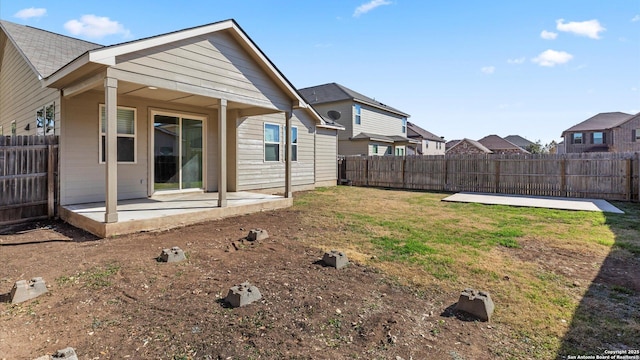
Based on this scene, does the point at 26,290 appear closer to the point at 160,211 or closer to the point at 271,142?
the point at 160,211

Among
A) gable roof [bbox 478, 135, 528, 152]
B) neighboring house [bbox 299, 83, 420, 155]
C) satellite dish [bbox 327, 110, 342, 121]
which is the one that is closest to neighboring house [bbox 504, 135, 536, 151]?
gable roof [bbox 478, 135, 528, 152]

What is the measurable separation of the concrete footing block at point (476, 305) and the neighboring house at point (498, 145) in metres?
49.2

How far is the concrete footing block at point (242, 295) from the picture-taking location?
10.0ft

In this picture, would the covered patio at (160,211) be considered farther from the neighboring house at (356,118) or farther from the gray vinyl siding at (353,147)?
the neighboring house at (356,118)

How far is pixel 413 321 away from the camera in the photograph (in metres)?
2.86

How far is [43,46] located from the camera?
8672 mm

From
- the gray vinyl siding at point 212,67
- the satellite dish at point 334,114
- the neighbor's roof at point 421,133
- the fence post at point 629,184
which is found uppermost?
the neighbor's roof at point 421,133

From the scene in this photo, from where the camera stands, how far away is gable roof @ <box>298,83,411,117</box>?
22328 millimetres

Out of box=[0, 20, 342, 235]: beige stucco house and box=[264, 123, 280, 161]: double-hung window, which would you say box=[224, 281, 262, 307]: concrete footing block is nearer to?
box=[0, 20, 342, 235]: beige stucco house

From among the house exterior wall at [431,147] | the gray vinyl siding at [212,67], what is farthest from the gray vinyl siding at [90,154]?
the house exterior wall at [431,147]

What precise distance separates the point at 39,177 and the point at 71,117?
4.88 feet

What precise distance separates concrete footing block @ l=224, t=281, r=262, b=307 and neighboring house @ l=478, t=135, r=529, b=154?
165 ft

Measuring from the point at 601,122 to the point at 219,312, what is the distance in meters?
49.8

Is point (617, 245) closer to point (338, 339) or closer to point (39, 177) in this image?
point (338, 339)
